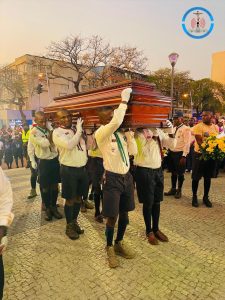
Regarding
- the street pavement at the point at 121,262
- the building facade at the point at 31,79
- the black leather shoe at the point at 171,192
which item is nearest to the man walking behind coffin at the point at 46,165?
the street pavement at the point at 121,262

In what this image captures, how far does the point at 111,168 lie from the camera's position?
3010 millimetres

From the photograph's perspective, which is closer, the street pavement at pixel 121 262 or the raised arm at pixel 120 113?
the street pavement at pixel 121 262

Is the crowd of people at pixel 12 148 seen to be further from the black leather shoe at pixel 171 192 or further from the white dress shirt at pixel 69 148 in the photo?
the white dress shirt at pixel 69 148

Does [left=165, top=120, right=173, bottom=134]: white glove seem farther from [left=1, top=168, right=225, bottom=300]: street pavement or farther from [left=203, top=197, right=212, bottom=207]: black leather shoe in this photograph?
[left=203, top=197, right=212, bottom=207]: black leather shoe

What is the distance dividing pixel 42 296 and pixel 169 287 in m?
1.26

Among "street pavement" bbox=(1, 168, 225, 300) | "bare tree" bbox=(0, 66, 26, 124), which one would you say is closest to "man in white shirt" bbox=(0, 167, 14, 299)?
"street pavement" bbox=(1, 168, 225, 300)

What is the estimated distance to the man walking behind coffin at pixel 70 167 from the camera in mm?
3553

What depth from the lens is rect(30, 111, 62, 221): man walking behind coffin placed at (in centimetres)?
453

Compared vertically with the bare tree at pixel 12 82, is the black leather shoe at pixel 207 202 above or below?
below

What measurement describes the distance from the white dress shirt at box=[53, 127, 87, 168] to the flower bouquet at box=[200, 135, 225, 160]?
231 centimetres

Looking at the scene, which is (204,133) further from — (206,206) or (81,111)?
(81,111)

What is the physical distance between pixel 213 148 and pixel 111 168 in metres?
2.40

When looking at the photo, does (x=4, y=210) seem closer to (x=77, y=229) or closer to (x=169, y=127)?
(x=77, y=229)

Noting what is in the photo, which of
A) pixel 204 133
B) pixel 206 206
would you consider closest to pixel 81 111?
pixel 204 133
